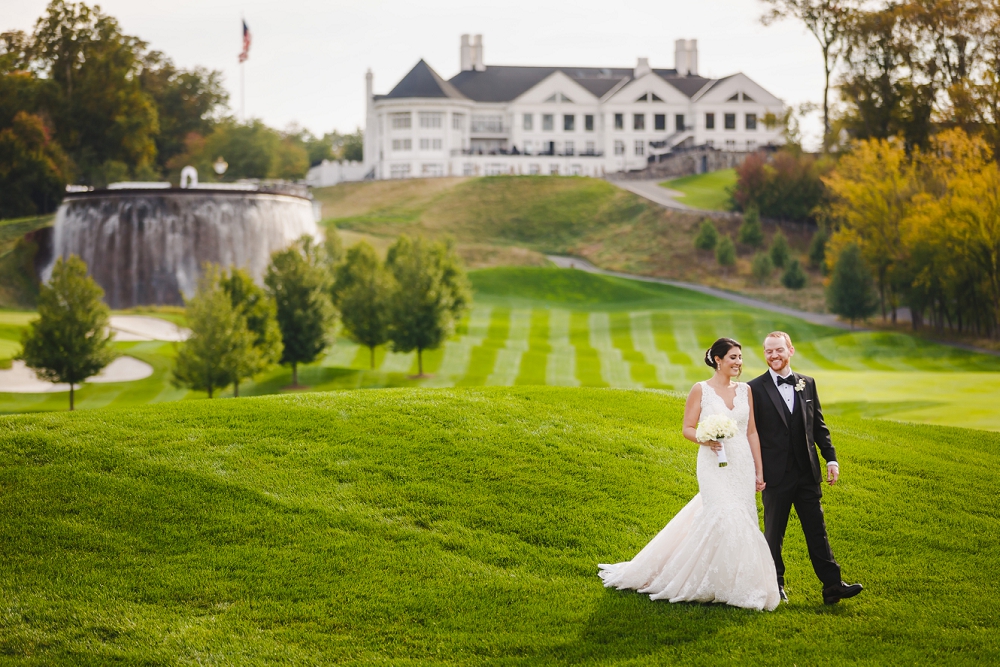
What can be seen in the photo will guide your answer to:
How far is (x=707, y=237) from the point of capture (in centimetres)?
7488

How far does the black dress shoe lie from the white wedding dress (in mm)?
621

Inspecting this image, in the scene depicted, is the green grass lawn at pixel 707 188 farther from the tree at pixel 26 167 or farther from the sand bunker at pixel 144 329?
the tree at pixel 26 167

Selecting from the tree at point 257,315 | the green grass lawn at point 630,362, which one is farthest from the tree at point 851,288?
the tree at point 257,315

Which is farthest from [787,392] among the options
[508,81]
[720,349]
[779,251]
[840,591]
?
[508,81]

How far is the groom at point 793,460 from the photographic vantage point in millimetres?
9820

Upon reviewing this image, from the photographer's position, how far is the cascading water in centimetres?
5794

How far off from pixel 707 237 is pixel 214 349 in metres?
50.7

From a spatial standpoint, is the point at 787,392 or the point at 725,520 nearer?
the point at 725,520

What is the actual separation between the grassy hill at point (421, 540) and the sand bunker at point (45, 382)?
22.1 m

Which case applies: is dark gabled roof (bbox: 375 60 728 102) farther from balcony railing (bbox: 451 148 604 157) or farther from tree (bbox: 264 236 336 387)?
tree (bbox: 264 236 336 387)

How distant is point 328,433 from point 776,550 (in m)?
6.41

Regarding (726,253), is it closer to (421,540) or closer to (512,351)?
(512,351)

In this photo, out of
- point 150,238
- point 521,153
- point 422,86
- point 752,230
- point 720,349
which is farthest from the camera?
point 521,153

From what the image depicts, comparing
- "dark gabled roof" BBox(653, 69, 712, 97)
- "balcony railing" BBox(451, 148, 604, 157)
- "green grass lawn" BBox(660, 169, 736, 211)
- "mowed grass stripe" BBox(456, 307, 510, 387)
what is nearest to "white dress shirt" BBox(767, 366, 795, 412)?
"mowed grass stripe" BBox(456, 307, 510, 387)
